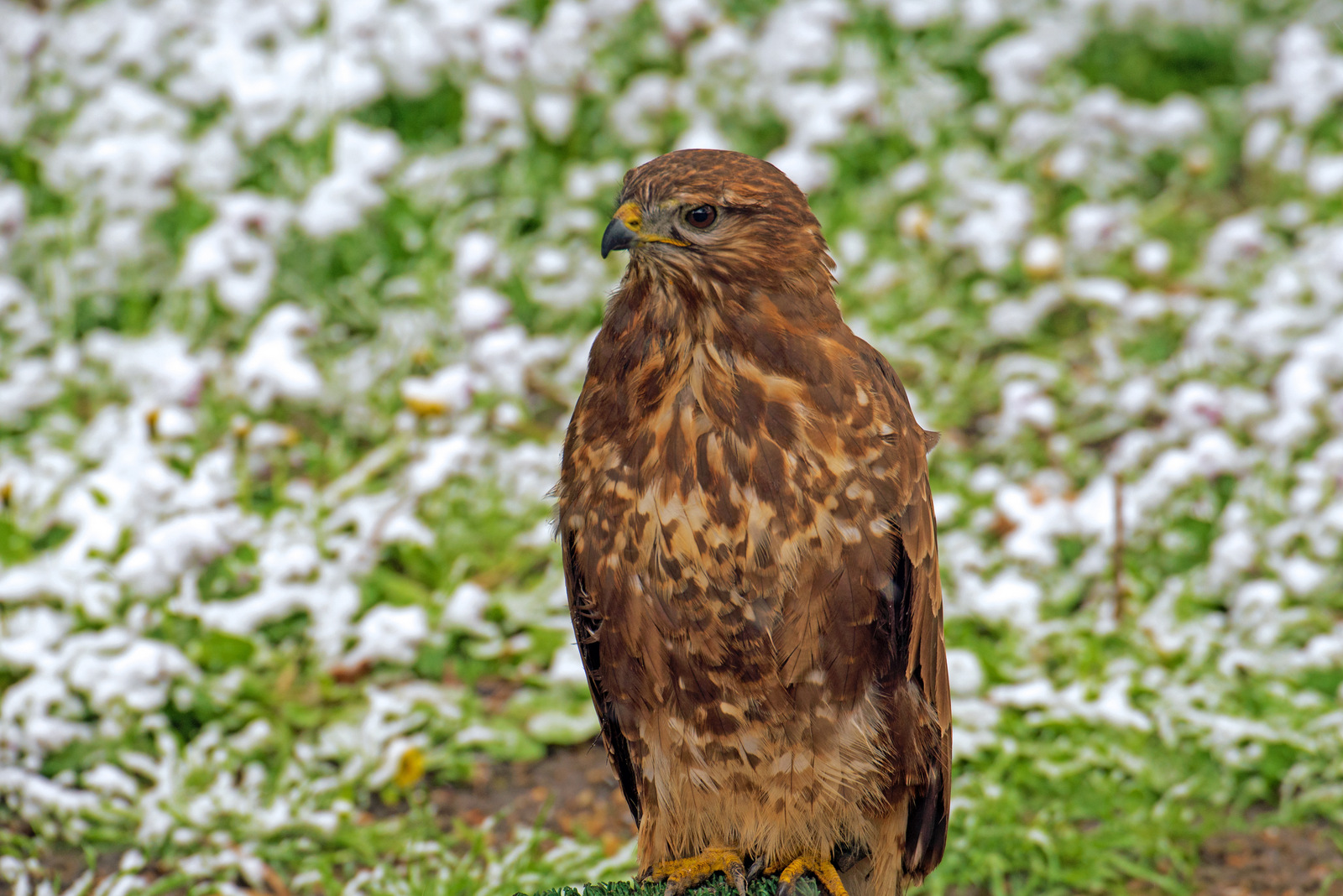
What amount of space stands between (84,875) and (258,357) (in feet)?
5.76

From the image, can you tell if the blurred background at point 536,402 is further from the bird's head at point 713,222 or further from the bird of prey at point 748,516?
the bird's head at point 713,222

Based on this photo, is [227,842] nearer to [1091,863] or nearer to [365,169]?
[1091,863]

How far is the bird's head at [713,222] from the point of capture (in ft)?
7.94

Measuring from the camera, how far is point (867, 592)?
253 centimetres

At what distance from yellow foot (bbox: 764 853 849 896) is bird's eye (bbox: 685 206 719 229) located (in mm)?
1290

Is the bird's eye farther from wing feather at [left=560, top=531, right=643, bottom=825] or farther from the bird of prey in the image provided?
wing feather at [left=560, top=531, right=643, bottom=825]

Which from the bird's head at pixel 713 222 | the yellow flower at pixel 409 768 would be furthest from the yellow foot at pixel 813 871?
the yellow flower at pixel 409 768

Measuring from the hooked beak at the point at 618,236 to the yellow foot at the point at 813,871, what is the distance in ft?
4.22

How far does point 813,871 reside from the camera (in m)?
2.86

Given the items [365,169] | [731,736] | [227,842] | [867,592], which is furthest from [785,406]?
[365,169]

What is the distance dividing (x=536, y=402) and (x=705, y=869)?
267 cm

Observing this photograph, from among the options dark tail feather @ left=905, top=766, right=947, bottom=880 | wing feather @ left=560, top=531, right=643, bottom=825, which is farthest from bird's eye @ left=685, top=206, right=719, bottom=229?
dark tail feather @ left=905, top=766, right=947, bottom=880

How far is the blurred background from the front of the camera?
3771 millimetres

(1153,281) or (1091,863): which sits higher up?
(1153,281)
